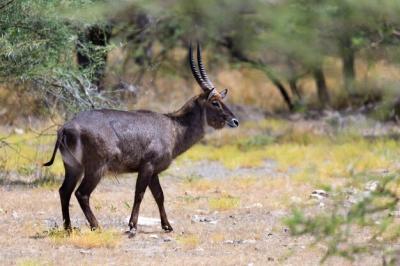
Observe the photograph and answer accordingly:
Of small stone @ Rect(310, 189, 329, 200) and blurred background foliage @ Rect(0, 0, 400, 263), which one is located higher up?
blurred background foliage @ Rect(0, 0, 400, 263)

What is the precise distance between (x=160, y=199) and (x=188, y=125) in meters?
1.17

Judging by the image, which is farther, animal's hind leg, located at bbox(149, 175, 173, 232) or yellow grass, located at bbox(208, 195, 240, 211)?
yellow grass, located at bbox(208, 195, 240, 211)

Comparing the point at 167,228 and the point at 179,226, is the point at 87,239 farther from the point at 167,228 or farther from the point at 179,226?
the point at 179,226

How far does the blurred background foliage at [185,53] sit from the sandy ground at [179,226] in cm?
158

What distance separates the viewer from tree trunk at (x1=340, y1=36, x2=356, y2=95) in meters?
22.7

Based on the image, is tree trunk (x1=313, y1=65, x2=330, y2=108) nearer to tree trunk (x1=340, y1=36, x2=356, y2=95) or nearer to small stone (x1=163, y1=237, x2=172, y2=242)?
tree trunk (x1=340, y1=36, x2=356, y2=95)

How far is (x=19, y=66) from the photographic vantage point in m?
13.8

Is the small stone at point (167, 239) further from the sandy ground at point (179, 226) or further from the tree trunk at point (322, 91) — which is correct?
the tree trunk at point (322, 91)

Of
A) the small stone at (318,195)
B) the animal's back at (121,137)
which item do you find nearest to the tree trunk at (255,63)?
the small stone at (318,195)

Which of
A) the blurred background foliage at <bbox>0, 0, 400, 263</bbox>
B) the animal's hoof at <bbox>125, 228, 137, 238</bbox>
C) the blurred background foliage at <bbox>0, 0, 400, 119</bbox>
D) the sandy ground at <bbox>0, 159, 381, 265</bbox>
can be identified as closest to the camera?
the sandy ground at <bbox>0, 159, 381, 265</bbox>

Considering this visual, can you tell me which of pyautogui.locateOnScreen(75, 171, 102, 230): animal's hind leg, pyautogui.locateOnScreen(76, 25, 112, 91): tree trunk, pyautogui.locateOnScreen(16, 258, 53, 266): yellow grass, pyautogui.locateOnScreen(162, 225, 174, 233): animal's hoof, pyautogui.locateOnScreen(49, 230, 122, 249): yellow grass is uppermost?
pyautogui.locateOnScreen(76, 25, 112, 91): tree trunk

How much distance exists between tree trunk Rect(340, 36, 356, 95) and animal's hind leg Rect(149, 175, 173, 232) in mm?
10948

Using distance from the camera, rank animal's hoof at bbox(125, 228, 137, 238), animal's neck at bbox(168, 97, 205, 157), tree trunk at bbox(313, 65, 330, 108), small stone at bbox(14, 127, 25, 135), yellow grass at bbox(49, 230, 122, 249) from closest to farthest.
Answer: yellow grass at bbox(49, 230, 122, 249), animal's hoof at bbox(125, 228, 137, 238), animal's neck at bbox(168, 97, 205, 157), small stone at bbox(14, 127, 25, 135), tree trunk at bbox(313, 65, 330, 108)

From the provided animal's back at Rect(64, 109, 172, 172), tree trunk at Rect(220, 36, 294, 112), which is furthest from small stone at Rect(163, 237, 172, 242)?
tree trunk at Rect(220, 36, 294, 112)
